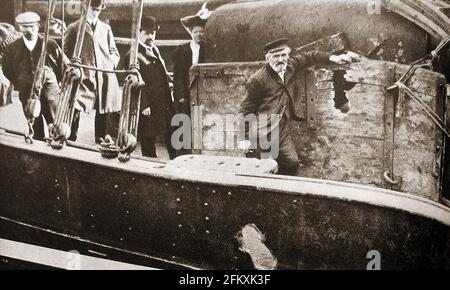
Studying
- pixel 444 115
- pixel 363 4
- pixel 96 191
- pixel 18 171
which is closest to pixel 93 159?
pixel 96 191

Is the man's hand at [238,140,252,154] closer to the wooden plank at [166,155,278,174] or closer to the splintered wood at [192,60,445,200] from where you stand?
the wooden plank at [166,155,278,174]

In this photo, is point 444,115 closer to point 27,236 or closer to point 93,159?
point 93,159

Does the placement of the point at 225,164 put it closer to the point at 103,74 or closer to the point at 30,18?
the point at 103,74

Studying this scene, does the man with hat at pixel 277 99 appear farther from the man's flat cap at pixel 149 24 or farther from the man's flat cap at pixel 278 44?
the man's flat cap at pixel 149 24

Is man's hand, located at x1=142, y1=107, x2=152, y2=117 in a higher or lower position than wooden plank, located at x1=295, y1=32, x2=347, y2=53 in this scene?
lower

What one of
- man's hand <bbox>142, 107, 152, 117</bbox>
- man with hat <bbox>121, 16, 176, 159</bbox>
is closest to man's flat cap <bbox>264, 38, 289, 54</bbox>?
man with hat <bbox>121, 16, 176, 159</bbox>

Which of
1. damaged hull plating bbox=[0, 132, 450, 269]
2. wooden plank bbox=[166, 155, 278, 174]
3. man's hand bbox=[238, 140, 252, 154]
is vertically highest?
man's hand bbox=[238, 140, 252, 154]

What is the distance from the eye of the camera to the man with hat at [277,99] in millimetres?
2572

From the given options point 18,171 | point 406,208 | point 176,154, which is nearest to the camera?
point 406,208

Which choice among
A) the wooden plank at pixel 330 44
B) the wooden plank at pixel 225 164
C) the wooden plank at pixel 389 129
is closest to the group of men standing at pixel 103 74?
the wooden plank at pixel 225 164

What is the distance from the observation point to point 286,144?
2.59 meters

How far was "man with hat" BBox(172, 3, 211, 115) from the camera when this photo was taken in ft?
9.01

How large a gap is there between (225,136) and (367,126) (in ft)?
2.33

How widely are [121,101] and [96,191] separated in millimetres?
509
